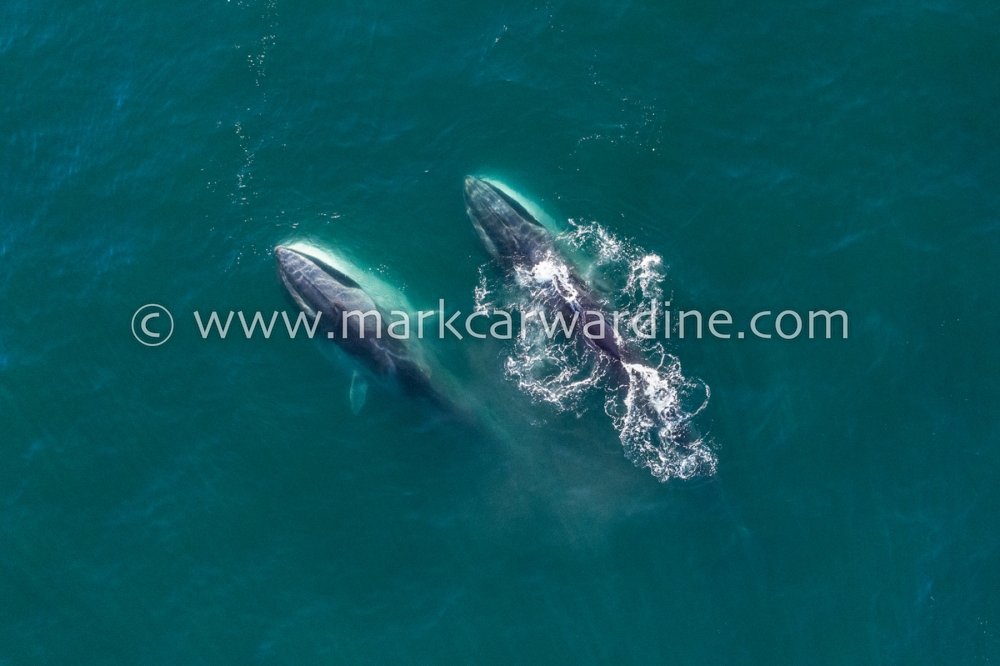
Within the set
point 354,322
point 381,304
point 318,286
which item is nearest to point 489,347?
point 381,304

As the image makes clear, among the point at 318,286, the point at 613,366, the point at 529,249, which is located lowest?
the point at 613,366

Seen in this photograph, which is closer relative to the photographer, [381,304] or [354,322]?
[354,322]

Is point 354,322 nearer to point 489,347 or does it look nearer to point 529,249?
point 489,347

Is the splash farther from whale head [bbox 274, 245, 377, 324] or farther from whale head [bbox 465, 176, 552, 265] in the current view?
whale head [bbox 274, 245, 377, 324]

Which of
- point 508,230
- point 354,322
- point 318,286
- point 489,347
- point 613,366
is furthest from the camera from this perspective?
point 508,230

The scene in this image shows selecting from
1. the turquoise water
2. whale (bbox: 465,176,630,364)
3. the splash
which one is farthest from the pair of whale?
the turquoise water

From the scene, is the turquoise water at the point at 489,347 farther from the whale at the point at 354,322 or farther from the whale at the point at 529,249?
the whale at the point at 529,249

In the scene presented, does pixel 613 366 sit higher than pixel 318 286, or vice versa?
pixel 318 286
